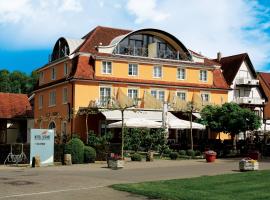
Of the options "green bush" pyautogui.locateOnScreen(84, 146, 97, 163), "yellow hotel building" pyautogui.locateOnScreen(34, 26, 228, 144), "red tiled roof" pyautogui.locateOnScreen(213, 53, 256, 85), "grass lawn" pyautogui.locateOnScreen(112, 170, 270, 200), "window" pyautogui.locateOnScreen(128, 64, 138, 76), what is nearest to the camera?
"grass lawn" pyautogui.locateOnScreen(112, 170, 270, 200)

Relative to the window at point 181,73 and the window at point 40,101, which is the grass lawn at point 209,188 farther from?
the window at point 40,101

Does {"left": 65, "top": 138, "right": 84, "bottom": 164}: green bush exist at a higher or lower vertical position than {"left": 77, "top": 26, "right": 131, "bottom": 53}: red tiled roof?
lower

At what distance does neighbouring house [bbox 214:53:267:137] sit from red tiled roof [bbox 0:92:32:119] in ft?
81.7

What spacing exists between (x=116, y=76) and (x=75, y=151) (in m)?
20.5

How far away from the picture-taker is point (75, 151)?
3181 cm

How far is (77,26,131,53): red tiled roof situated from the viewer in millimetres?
51100

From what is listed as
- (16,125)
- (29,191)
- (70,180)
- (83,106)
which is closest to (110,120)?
(83,106)

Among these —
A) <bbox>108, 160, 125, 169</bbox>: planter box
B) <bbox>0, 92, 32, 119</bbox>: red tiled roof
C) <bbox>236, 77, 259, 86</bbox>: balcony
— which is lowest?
<bbox>108, 160, 125, 169</bbox>: planter box

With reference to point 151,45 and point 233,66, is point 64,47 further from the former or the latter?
point 233,66

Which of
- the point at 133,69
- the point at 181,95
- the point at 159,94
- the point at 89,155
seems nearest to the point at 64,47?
the point at 133,69

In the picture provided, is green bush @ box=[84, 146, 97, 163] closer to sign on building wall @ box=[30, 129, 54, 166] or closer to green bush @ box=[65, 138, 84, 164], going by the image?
green bush @ box=[65, 138, 84, 164]

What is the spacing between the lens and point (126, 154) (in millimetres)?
39062

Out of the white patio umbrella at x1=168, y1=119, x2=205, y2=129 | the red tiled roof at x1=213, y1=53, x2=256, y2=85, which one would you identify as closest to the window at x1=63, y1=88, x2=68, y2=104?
the white patio umbrella at x1=168, y1=119, x2=205, y2=129

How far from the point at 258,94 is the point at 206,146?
24.5 m
